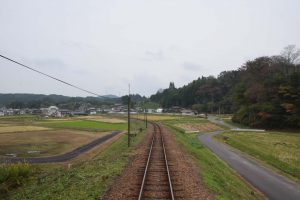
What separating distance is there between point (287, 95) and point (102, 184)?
7352 cm

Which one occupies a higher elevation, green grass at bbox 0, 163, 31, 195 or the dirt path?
the dirt path

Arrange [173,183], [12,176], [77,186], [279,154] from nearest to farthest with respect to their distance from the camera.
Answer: [173,183], [77,186], [12,176], [279,154]

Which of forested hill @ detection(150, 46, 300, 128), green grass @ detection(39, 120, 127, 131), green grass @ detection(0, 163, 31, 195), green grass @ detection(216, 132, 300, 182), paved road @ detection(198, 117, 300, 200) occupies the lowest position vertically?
paved road @ detection(198, 117, 300, 200)

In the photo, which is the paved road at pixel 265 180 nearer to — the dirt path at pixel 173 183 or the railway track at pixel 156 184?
the dirt path at pixel 173 183

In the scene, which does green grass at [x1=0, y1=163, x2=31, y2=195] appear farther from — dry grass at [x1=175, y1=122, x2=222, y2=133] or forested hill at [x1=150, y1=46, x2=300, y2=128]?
forested hill at [x1=150, y1=46, x2=300, y2=128]

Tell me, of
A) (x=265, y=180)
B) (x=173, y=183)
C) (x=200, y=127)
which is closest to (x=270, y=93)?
(x=200, y=127)

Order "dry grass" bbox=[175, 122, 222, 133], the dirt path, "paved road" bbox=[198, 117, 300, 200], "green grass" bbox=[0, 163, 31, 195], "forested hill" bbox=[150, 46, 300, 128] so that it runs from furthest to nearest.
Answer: "dry grass" bbox=[175, 122, 222, 133], "forested hill" bbox=[150, 46, 300, 128], "paved road" bbox=[198, 117, 300, 200], "green grass" bbox=[0, 163, 31, 195], the dirt path

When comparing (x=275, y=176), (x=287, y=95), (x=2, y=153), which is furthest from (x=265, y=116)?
(x=2, y=153)

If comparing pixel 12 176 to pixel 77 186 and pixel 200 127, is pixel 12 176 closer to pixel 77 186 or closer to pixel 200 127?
pixel 77 186

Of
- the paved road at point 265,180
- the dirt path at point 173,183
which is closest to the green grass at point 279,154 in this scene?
the paved road at point 265,180

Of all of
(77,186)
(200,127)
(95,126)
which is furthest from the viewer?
(200,127)

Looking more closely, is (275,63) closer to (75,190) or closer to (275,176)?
(275,176)

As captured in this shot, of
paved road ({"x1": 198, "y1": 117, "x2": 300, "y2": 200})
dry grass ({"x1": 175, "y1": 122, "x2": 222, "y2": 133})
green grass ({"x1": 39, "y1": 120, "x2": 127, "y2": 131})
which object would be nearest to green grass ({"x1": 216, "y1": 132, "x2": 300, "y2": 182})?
paved road ({"x1": 198, "y1": 117, "x2": 300, "y2": 200})

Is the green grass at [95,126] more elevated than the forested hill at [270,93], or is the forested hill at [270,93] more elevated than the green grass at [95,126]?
the forested hill at [270,93]
